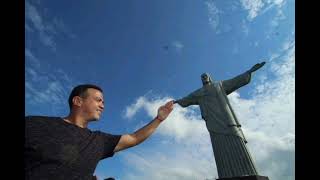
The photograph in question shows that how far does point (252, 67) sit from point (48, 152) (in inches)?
257

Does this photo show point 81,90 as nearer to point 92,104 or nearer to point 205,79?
point 92,104

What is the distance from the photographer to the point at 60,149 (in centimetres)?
270

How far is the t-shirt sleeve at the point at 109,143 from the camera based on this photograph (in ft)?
10.3

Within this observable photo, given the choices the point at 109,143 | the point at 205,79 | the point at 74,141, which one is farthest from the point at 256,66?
the point at 74,141

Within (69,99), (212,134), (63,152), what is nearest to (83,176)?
(63,152)

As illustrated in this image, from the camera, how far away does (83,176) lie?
9.09 ft

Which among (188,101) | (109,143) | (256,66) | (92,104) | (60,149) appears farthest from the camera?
(188,101)

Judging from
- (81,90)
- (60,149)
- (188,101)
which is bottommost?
(60,149)

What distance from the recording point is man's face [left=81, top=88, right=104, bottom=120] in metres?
3.38

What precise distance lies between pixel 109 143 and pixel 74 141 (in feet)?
1.36

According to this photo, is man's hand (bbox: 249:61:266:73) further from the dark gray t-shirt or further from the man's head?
the dark gray t-shirt

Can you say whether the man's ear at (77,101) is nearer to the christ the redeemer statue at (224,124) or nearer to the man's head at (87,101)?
the man's head at (87,101)

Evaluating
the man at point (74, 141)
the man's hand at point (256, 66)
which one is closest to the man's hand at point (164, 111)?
the man at point (74, 141)
